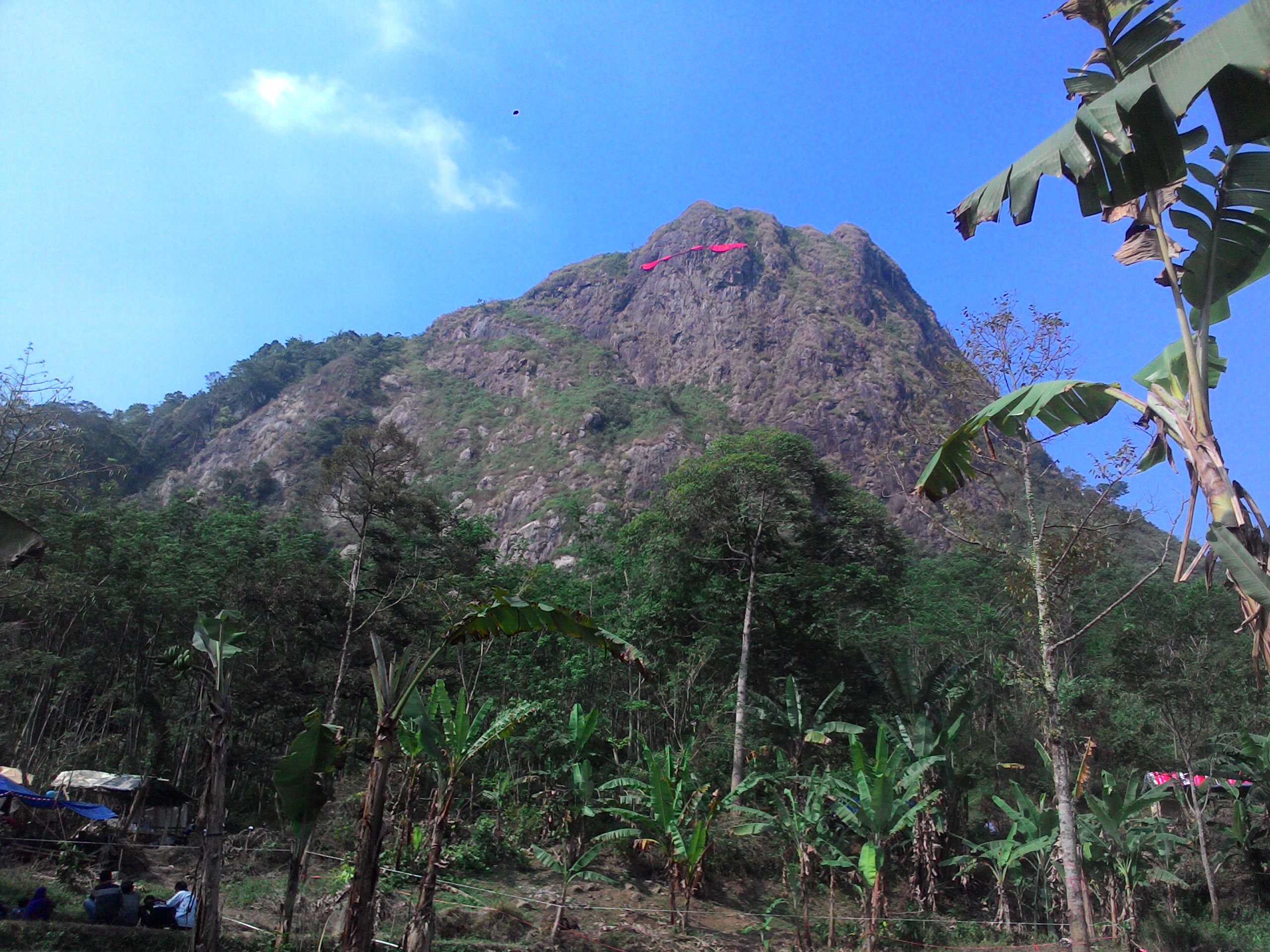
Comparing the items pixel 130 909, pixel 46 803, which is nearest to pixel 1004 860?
pixel 130 909

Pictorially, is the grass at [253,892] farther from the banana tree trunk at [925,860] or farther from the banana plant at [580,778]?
the banana tree trunk at [925,860]

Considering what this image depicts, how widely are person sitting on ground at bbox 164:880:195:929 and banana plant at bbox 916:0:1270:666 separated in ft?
28.9

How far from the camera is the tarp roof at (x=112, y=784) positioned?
11719 mm

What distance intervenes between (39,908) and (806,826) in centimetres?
886

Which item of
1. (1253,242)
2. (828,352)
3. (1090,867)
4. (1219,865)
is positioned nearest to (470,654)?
(1090,867)

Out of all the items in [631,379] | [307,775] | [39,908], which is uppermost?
[631,379]

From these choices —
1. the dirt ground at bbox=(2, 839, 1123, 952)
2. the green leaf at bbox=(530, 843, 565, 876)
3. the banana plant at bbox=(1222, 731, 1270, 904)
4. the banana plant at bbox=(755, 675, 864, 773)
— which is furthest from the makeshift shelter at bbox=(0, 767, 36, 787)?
the banana plant at bbox=(1222, 731, 1270, 904)

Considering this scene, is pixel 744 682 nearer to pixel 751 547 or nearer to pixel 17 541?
pixel 751 547

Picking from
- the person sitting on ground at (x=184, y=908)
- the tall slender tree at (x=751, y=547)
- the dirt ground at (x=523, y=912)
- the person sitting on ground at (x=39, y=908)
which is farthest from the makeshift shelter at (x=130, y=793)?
the tall slender tree at (x=751, y=547)

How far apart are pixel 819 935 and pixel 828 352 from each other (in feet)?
214

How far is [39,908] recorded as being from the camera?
7.07m

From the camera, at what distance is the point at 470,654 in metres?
19.1

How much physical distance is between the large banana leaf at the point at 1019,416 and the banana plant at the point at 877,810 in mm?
4792

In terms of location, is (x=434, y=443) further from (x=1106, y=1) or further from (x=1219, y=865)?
(x=1106, y=1)
